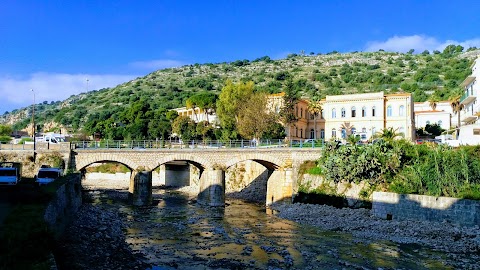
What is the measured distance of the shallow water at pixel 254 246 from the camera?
20.7 metres

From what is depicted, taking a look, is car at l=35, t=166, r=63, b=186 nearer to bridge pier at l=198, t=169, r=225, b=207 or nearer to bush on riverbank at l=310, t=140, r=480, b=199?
bridge pier at l=198, t=169, r=225, b=207

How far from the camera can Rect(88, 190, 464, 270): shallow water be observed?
20672 mm

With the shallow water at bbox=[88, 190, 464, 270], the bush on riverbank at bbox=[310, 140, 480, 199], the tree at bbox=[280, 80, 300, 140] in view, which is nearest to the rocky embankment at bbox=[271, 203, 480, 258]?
the shallow water at bbox=[88, 190, 464, 270]

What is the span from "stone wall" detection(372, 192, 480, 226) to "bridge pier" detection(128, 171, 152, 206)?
23.2 meters

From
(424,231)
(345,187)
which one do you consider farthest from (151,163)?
(424,231)

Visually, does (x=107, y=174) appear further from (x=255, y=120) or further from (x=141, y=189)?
(x=141, y=189)

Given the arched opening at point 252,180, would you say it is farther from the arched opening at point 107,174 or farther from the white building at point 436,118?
the white building at point 436,118

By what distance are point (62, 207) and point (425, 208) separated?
24.3 meters

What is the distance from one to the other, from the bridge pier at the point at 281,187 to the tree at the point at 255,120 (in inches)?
532

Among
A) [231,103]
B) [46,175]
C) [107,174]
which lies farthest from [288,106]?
[46,175]

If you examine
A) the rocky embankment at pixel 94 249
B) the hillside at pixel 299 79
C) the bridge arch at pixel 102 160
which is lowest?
the rocky embankment at pixel 94 249

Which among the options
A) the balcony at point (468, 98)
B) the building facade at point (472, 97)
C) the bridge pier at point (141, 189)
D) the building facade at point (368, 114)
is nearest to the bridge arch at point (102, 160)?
the bridge pier at point (141, 189)

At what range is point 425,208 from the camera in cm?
2930

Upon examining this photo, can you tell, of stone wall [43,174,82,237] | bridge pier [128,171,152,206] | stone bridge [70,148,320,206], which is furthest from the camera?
stone bridge [70,148,320,206]
